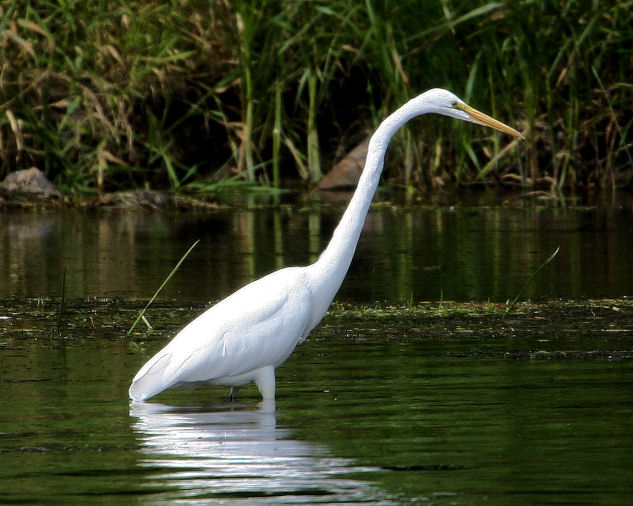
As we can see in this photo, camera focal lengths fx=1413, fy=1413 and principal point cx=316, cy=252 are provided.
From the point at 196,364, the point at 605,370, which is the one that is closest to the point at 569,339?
the point at 605,370

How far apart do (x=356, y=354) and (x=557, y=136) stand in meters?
8.31

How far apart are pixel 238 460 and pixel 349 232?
155 cm

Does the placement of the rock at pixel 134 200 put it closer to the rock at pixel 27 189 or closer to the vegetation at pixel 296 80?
the vegetation at pixel 296 80

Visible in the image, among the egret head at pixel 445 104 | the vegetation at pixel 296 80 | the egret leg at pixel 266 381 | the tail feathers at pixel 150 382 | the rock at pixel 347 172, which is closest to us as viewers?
the tail feathers at pixel 150 382

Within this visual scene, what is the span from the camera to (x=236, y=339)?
5.52 meters

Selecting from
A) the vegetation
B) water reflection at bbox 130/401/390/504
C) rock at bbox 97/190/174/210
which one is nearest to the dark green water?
water reflection at bbox 130/401/390/504

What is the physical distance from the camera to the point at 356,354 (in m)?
6.42

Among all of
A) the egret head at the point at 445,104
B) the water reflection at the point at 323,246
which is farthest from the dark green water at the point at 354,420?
the water reflection at the point at 323,246

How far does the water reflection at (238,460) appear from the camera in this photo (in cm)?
411

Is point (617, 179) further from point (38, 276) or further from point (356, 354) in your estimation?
point (356, 354)

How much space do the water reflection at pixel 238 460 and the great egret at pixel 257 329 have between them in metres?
0.15

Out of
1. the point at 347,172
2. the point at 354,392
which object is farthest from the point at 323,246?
the point at 354,392

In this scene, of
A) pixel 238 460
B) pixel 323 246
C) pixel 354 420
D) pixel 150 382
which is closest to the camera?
pixel 238 460

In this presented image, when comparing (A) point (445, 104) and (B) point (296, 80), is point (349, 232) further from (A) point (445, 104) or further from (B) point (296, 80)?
(B) point (296, 80)
